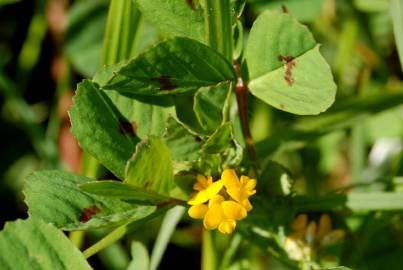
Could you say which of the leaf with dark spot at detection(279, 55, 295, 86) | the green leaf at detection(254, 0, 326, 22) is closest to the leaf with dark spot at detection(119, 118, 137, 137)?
the leaf with dark spot at detection(279, 55, 295, 86)

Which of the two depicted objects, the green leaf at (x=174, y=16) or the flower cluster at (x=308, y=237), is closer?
the green leaf at (x=174, y=16)

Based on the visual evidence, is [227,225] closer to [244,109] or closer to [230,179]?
[230,179]

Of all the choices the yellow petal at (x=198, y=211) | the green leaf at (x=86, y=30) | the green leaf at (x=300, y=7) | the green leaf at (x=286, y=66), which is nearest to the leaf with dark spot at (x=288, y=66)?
the green leaf at (x=286, y=66)

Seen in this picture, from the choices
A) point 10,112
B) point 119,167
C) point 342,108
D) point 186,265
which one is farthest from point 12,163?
point 119,167

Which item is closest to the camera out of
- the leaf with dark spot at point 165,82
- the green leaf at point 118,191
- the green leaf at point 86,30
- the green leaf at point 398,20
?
the green leaf at point 118,191

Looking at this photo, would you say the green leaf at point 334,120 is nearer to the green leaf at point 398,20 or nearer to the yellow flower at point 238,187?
the green leaf at point 398,20

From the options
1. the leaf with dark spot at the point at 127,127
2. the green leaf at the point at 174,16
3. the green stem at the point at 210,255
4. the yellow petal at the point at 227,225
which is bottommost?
the green stem at the point at 210,255

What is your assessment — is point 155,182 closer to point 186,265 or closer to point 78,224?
point 78,224

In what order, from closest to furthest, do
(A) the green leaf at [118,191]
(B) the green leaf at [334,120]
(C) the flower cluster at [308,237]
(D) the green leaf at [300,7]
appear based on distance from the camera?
1. (A) the green leaf at [118,191]
2. (C) the flower cluster at [308,237]
3. (B) the green leaf at [334,120]
4. (D) the green leaf at [300,7]
